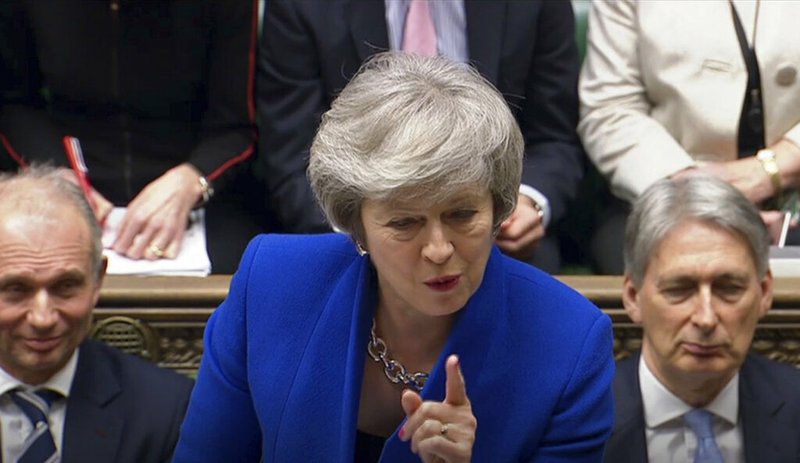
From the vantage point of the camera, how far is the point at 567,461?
1.73 meters

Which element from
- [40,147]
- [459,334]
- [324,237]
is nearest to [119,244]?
[40,147]

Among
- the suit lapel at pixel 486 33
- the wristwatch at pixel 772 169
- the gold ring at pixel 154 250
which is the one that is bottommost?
the gold ring at pixel 154 250

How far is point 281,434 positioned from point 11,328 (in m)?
0.65

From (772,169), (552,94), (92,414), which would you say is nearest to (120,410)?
(92,414)

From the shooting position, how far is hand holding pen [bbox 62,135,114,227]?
2.71 meters

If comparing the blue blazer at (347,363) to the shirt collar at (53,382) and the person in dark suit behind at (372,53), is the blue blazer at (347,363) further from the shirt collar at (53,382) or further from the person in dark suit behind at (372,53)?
the person in dark suit behind at (372,53)

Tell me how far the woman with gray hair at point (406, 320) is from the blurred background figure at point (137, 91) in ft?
3.23

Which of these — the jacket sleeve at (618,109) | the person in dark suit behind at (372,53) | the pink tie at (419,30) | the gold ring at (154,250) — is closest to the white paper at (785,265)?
the jacket sleeve at (618,109)

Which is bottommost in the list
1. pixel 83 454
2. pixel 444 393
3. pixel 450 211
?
pixel 83 454

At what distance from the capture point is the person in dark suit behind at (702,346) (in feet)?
7.50

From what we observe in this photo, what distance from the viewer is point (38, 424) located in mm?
2236

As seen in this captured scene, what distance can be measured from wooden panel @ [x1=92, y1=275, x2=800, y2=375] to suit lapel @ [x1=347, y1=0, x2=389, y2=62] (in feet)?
1.77

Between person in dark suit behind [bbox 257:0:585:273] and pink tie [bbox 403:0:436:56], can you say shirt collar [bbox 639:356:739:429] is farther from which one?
pink tie [bbox 403:0:436:56]

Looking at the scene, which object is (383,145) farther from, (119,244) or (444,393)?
(119,244)
